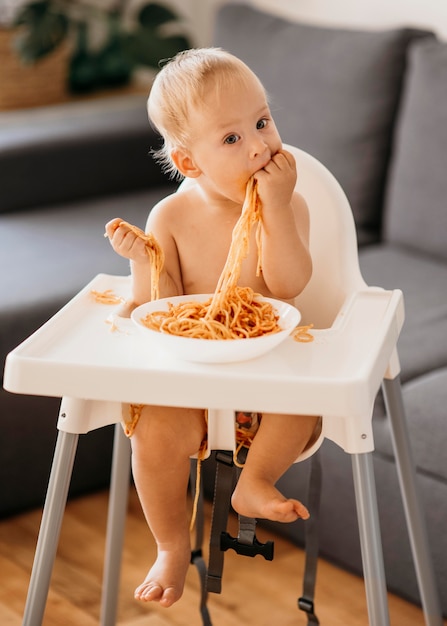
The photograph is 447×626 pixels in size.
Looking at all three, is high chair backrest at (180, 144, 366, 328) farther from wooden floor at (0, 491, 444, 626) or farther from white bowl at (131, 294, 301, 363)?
wooden floor at (0, 491, 444, 626)

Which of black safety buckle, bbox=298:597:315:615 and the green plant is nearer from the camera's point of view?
black safety buckle, bbox=298:597:315:615

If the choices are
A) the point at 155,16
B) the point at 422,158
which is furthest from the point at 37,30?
the point at 422,158

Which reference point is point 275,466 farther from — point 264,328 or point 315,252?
point 315,252

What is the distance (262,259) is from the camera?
1.21m

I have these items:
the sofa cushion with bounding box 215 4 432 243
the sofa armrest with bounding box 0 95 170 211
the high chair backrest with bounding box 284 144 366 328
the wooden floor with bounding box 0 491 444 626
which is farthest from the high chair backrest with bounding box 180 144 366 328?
the sofa armrest with bounding box 0 95 170 211

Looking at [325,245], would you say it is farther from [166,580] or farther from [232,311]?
[166,580]

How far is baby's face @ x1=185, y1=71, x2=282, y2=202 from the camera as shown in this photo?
1.15 m

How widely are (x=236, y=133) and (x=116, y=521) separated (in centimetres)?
59

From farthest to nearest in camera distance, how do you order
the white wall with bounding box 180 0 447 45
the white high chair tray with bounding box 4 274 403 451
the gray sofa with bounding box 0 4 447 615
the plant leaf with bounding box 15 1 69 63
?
the plant leaf with bounding box 15 1 69 63, the white wall with bounding box 180 0 447 45, the gray sofa with bounding box 0 4 447 615, the white high chair tray with bounding box 4 274 403 451

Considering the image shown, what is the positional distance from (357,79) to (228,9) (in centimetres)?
50

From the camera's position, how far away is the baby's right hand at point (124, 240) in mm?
1168

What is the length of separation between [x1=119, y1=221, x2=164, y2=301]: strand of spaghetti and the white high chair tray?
56mm

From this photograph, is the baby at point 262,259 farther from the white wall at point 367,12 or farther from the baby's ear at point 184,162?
the white wall at point 367,12

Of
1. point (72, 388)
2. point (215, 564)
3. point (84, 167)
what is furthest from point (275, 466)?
point (84, 167)
